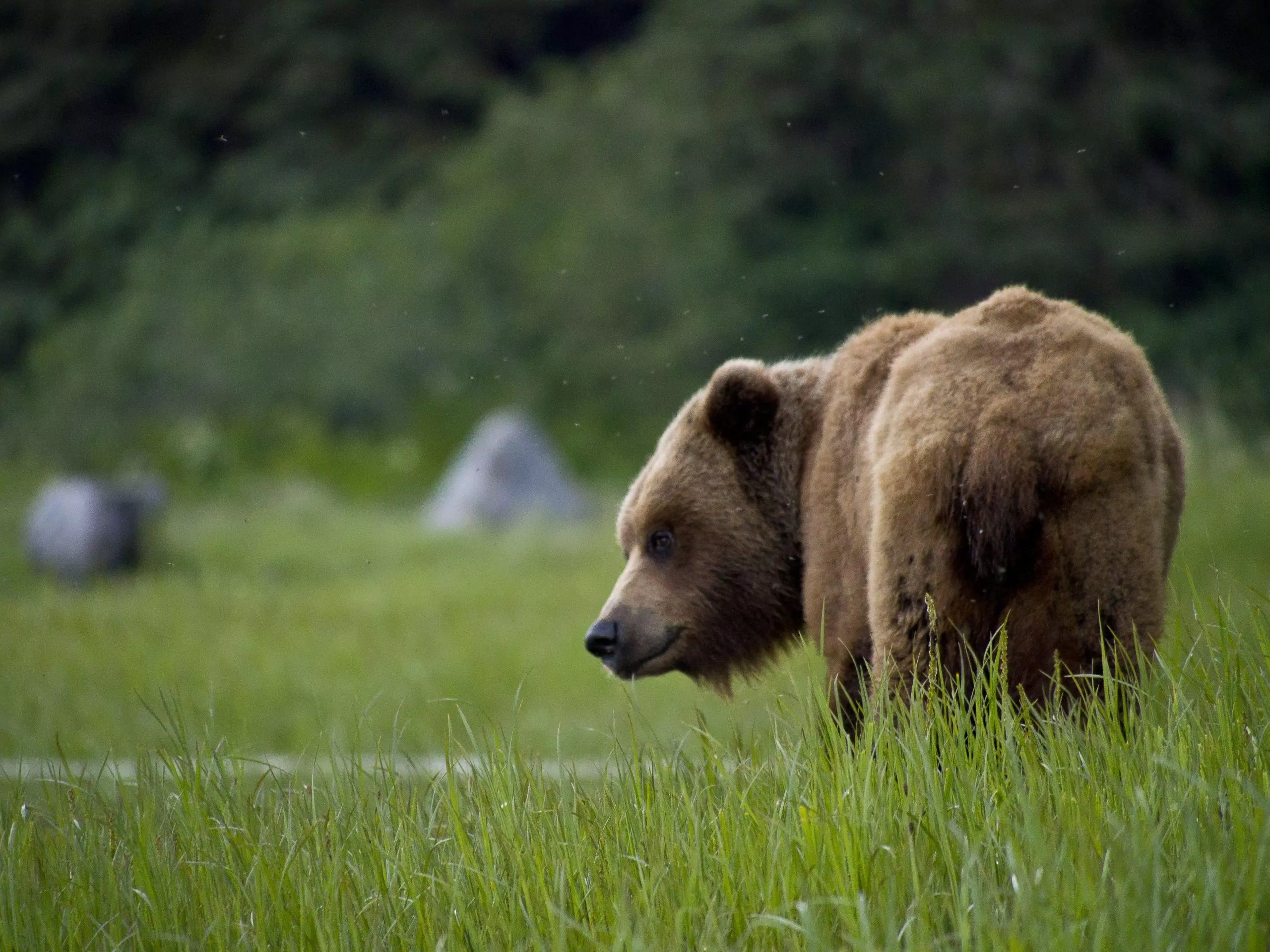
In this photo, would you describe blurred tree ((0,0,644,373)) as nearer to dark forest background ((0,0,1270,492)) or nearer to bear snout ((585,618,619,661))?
dark forest background ((0,0,1270,492))

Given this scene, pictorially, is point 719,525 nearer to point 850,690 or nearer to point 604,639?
point 604,639

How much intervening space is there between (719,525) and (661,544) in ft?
0.61

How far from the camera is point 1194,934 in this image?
2113 millimetres

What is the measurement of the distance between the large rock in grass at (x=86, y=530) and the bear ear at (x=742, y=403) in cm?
1075

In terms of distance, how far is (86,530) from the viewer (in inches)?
525

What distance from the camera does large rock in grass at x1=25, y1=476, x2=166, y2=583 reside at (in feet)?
43.8

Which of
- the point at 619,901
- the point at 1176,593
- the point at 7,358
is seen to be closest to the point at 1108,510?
the point at 1176,593

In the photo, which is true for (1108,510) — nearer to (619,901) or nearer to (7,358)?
(619,901)

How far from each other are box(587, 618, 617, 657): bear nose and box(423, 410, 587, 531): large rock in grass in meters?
12.0

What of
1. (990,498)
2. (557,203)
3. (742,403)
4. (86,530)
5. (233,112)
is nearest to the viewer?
(990,498)

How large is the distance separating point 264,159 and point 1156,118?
51.0ft

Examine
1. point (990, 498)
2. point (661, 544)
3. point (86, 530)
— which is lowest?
point (86, 530)

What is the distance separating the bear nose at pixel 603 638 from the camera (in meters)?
3.88

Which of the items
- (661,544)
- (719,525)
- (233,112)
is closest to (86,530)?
(661,544)
